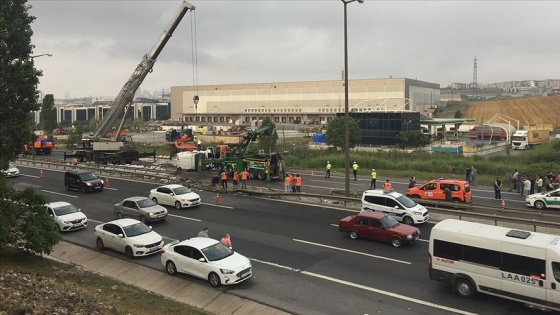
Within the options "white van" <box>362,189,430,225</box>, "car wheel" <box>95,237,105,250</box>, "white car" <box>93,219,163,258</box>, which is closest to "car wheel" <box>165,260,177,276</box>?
"white car" <box>93,219,163,258</box>

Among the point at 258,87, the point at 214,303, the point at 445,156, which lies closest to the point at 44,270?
the point at 214,303

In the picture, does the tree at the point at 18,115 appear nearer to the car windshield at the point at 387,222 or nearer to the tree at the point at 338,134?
the car windshield at the point at 387,222

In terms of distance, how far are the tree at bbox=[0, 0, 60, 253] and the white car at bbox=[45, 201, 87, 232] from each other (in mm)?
4531

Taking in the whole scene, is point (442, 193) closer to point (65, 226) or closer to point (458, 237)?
point (458, 237)

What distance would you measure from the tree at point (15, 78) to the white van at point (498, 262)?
14.8 m

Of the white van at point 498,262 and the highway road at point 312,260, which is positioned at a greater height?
the white van at point 498,262

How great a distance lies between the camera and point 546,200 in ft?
84.0

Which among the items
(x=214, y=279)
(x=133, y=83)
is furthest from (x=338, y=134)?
(x=214, y=279)

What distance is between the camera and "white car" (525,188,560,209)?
25344 millimetres

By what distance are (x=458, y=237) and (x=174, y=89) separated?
161716 mm

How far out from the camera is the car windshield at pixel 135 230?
713 inches

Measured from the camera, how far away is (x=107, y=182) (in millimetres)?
34000

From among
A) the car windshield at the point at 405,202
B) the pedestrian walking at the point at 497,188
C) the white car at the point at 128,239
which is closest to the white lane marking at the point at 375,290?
the white car at the point at 128,239

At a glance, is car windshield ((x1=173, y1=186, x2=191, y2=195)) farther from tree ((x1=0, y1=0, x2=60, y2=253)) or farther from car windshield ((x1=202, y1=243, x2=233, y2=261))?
car windshield ((x1=202, y1=243, x2=233, y2=261))
